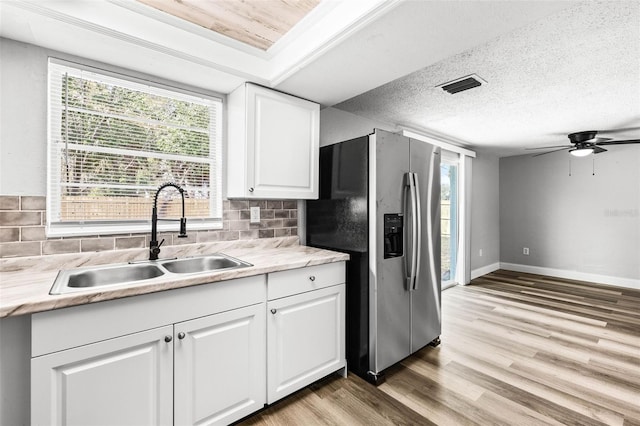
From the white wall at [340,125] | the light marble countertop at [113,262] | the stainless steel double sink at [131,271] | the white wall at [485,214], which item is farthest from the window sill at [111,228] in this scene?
the white wall at [485,214]

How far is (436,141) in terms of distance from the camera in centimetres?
437

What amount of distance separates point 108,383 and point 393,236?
186cm

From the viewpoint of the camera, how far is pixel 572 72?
2.27 m

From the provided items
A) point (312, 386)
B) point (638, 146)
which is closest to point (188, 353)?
point (312, 386)

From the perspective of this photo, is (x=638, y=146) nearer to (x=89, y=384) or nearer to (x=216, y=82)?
(x=216, y=82)

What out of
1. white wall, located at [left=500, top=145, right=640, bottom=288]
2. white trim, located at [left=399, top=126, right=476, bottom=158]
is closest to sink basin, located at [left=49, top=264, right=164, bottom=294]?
white trim, located at [left=399, top=126, right=476, bottom=158]

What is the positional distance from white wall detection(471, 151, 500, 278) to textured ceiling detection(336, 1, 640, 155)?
1402mm

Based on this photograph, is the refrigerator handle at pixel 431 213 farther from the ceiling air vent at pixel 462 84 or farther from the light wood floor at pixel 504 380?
the light wood floor at pixel 504 380

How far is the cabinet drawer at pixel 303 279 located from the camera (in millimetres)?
1826

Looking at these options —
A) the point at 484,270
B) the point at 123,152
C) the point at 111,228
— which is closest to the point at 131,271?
the point at 111,228

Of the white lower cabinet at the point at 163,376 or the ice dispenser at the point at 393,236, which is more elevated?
the ice dispenser at the point at 393,236

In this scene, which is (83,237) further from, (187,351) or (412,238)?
(412,238)

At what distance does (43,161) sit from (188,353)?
4.41ft

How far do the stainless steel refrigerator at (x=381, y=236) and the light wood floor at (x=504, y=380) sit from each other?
0.24m
